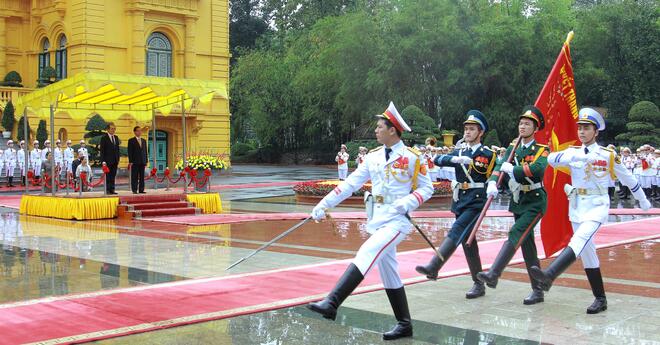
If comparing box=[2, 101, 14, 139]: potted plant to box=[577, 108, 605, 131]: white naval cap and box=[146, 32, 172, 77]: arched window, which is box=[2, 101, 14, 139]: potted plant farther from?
box=[577, 108, 605, 131]: white naval cap

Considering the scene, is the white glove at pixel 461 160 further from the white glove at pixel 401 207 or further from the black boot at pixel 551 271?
the white glove at pixel 401 207

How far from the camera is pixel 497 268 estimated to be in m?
7.43

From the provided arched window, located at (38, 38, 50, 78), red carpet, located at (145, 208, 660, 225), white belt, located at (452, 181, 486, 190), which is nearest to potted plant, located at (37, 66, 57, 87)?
arched window, located at (38, 38, 50, 78)

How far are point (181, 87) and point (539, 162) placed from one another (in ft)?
40.9

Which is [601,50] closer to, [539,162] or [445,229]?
[445,229]

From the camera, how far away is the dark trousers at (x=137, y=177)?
61.9ft

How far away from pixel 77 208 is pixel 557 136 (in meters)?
11.7

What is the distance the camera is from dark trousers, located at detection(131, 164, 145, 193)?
1888 cm

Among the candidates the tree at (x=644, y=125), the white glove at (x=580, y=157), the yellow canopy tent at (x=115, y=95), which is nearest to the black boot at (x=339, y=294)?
the white glove at (x=580, y=157)

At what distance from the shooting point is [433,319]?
7000 mm

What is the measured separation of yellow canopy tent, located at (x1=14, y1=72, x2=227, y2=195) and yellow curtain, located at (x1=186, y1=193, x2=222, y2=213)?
6.72 ft

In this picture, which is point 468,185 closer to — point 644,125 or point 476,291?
point 476,291

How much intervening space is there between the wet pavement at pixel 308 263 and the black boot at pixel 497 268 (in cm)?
32

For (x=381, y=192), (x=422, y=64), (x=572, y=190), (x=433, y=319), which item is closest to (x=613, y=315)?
(x=572, y=190)
